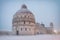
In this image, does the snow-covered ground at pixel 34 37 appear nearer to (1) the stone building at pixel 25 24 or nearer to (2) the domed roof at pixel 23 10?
(1) the stone building at pixel 25 24

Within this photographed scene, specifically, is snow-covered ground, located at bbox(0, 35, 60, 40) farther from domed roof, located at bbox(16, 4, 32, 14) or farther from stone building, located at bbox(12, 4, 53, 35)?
domed roof, located at bbox(16, 4, 32, 14)

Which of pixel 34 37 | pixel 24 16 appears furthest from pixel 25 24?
pixel 34 37

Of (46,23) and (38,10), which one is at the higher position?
(38,10)

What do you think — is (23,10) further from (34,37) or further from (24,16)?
(34,37)

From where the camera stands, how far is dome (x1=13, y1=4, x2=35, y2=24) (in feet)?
6.33

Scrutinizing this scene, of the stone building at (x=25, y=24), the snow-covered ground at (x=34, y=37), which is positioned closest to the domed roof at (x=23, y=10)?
the stone building at (x=25, y=24)

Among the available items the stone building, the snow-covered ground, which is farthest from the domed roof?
the snow-covered ground

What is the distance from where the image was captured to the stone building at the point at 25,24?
1928 mm

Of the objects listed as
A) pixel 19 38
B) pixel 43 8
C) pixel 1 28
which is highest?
pixel 43 8

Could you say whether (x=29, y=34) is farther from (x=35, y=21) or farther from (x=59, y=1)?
(x=59, y=1)

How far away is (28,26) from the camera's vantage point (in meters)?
1.92

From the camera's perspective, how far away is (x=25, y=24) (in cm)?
194

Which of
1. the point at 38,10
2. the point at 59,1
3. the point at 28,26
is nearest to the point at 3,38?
the point at 28,26

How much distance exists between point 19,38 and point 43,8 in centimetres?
62
